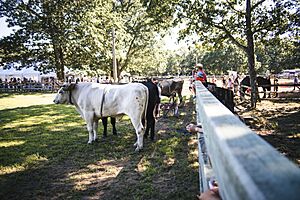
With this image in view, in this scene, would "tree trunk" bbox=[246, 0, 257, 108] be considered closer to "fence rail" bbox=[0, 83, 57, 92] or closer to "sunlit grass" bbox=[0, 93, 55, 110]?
"sunlit grass" bbox=[0, 93, 55, 110]

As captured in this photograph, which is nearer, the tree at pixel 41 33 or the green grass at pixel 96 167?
the green grass at pixel 96 167

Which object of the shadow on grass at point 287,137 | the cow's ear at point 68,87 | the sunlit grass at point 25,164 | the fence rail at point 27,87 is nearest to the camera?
the sunlit grass at point 25,164

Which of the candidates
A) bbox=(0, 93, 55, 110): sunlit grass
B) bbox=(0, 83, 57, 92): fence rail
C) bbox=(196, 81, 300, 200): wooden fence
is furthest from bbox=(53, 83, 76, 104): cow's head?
bbox=(0, 83, 57, 92): fence rail

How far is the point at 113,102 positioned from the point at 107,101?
20cm

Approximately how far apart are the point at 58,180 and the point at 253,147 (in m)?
4.47

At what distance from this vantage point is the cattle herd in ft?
19.5

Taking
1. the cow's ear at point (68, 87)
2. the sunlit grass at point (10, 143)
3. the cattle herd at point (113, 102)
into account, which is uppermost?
the cow's ear at point (68, 87)

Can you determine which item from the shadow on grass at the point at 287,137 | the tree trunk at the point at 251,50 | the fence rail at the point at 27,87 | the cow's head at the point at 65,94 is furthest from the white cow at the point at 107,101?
the fence rail at the point at 27,87

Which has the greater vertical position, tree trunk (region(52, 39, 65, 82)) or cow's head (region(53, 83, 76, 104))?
tree trunk (region(52, 39, 65, 82))

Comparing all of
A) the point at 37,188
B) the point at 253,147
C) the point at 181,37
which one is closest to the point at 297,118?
the point at 181,37

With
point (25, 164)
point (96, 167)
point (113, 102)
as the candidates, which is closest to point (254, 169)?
point (96, 167)

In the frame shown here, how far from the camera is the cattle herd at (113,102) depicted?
594 cm

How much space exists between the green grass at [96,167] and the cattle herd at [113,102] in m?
0.55

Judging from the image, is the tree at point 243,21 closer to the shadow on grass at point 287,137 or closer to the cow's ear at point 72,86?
the shadow on grass at point 287,137
